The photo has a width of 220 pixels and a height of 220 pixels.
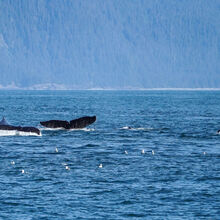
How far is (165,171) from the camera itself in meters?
32.8

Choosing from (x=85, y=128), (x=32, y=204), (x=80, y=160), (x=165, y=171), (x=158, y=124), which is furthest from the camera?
(x=158, y=124)

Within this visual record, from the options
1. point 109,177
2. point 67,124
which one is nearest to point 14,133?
point 67,124

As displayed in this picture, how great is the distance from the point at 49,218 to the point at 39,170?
341 inches

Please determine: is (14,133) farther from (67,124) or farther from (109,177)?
(109,177)

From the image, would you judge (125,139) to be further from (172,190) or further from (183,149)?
(172,190)

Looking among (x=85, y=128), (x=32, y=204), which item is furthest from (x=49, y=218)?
(x=85, y=128)

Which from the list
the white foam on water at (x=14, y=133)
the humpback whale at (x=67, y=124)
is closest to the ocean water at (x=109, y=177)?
the white foam on water at (x=14, y=133)

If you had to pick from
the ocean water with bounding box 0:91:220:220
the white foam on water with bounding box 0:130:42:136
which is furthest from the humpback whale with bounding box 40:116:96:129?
the ocean water with bounding box 0:91:220:220

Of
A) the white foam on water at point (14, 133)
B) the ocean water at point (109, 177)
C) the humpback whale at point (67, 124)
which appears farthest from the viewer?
the humpback whale at point (67, 124)

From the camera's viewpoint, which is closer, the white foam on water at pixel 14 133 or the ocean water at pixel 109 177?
the ocean water at pixel 109 177

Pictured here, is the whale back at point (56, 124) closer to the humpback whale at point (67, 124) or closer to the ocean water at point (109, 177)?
the humpback whale at point (67, 124)

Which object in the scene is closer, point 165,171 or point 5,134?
point 165,171

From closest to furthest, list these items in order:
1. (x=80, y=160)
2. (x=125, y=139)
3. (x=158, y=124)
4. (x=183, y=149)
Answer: (x=80, y=160)
(x=183, y=149)
(x=125, y=139)
(x=158, y=124)

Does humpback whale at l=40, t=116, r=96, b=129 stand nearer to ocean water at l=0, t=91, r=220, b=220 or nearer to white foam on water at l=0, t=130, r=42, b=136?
white foam on water at l=0, t=130, r=42, b=136
